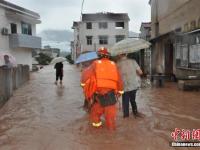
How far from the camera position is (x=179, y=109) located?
1112cm

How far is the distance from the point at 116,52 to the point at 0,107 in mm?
4911

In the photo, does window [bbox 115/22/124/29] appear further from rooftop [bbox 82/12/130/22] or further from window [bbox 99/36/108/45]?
window [bbox 99/36/108/45]

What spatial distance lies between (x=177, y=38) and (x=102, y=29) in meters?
43.7

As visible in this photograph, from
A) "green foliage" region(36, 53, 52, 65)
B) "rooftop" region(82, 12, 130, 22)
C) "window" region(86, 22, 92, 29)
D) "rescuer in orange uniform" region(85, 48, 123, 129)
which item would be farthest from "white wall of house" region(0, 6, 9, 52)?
"rooftop" region(82, 12, 130, 22)

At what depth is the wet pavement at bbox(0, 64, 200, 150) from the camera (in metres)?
7.31

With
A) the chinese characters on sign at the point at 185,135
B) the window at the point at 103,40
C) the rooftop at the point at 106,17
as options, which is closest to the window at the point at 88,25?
the rooftop at the point at 106,17

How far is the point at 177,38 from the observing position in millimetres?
20609

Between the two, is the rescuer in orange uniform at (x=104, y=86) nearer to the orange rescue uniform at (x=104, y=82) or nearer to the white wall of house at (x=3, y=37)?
the orange rescue uniform at (x=104, y=82)

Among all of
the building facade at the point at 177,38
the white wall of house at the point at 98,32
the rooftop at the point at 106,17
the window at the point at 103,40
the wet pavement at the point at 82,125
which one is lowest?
the wet pavement at the point at 82,125

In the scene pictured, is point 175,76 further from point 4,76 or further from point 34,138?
point 34,138

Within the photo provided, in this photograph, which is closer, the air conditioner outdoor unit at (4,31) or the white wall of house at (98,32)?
the air conditioner outdoor unit at (4,31)

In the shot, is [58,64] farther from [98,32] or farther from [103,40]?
[103,40]

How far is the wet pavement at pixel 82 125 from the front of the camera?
731 centimetres

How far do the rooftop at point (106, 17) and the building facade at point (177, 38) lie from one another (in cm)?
3449
